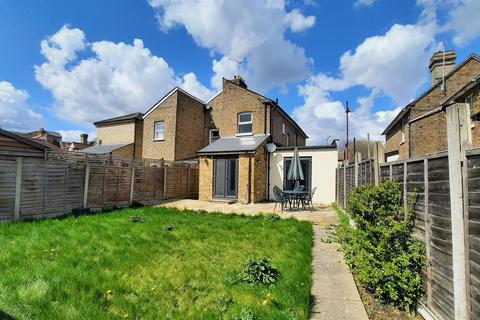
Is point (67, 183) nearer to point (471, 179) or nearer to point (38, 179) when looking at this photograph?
point (38, 179)

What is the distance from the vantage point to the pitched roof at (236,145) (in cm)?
1542

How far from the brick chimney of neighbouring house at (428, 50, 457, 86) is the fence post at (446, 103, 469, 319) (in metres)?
21.3

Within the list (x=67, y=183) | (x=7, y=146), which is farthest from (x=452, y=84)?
(x=7, y=146)

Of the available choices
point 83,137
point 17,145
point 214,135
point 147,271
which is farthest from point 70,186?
point 83,137

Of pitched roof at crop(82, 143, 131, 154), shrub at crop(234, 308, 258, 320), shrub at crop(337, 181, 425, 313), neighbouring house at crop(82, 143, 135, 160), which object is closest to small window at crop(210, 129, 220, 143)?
neighbouring house at crop(82, 143, 135, 160)

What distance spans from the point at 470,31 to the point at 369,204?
35.7 ft

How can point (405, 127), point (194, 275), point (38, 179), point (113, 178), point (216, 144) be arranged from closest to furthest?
point (194, 275)
point (38, 179)
point (113, 178)
point (216, 144)
point (405, 127)

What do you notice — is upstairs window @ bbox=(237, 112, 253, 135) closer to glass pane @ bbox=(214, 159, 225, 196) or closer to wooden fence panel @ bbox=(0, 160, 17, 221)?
glass pane @ bbox=(214, 159, 225, 196)

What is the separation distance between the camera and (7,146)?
1052 cm

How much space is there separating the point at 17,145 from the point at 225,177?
395 inches

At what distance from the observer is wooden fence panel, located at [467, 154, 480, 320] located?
2264mm

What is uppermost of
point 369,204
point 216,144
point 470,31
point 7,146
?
point 470,31

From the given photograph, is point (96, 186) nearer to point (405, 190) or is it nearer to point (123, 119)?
point (405, 190)

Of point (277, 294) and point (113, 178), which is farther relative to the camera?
point (113, 178)
